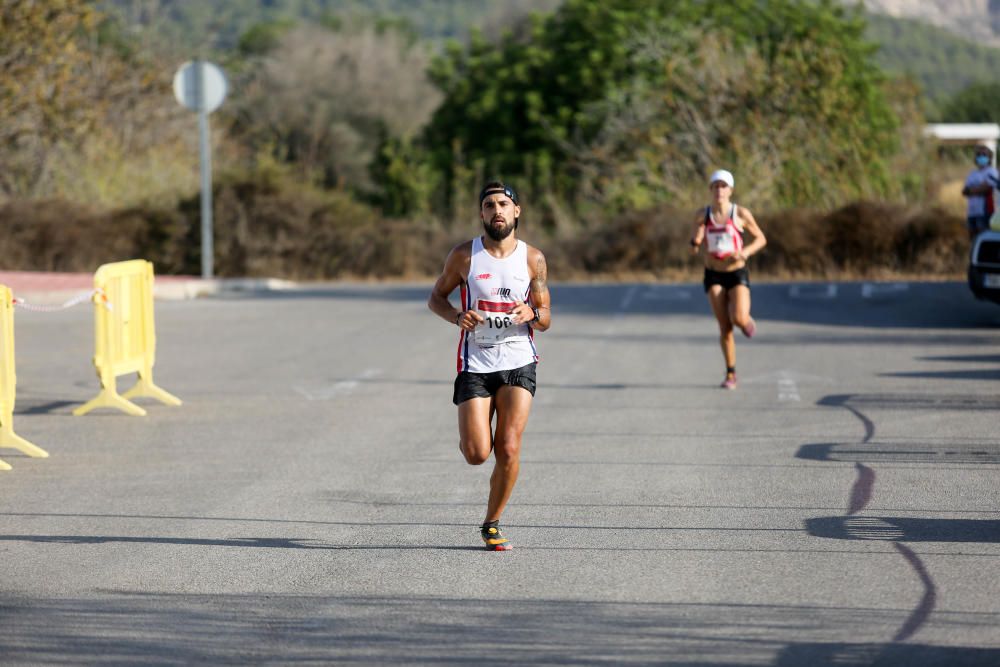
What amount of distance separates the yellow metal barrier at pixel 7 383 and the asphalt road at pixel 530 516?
0.15 m

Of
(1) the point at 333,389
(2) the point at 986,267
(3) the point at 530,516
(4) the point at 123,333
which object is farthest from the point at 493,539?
(2) the point at 986,267

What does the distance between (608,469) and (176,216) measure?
21.9 metres

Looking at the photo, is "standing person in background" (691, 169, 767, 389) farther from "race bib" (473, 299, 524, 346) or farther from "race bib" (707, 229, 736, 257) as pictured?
"race bib" (473, 299, 524, 346)

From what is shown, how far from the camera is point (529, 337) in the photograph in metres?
7.90

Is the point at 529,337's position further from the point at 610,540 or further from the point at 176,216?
the point at 176,216

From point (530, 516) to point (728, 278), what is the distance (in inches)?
241

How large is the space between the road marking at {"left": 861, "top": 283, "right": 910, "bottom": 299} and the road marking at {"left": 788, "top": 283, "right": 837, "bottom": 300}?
1.56ft

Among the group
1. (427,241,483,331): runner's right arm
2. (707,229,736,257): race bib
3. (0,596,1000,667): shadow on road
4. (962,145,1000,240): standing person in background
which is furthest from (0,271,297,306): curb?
(0,596,1000,667): shadow on road

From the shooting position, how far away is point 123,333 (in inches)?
516

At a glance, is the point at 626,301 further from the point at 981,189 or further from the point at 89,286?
the point at 89,286

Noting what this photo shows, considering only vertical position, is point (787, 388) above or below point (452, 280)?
below

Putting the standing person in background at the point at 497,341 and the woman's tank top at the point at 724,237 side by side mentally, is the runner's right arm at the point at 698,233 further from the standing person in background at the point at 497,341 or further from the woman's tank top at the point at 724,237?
the standing person in background at the point at 497,341

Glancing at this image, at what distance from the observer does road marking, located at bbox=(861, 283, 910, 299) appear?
79.2 feet

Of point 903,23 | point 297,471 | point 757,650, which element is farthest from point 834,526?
point 903,23
